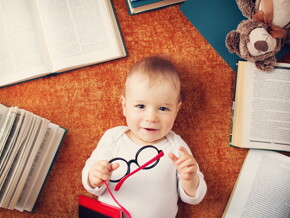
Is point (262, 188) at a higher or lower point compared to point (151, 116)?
lower

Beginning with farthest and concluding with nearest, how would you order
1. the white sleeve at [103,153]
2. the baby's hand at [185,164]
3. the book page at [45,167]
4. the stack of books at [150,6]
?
the stack of books at [150,6], the book page at [45,167], the white sleeve at [103,153], the baby's hand at [185,164]

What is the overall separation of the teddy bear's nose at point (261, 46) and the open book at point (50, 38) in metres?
0.52

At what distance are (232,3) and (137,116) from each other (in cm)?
65

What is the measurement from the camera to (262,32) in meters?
0.87

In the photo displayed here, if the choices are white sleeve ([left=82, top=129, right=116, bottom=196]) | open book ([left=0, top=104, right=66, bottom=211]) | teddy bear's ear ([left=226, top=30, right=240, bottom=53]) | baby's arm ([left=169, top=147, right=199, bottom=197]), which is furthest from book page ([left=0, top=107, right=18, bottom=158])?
teddy bear's ear ([left=226, top=30, right=240, bottom=53])

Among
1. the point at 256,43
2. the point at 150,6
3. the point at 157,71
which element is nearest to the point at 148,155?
the point at 157,71

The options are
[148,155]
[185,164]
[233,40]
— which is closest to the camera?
[185,164]

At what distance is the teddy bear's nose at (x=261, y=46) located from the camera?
87 cm

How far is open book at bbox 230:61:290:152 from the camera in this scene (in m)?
1.00

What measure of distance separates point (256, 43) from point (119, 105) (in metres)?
0.56

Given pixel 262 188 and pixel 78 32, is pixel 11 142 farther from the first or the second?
pixel 262 188

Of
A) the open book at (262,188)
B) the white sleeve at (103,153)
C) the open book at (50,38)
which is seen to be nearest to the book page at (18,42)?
the open book at (50,38)

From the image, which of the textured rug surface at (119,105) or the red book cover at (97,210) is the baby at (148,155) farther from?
the textured rug surface at (119,105)

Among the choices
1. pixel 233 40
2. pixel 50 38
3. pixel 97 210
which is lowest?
pixel 97 210
